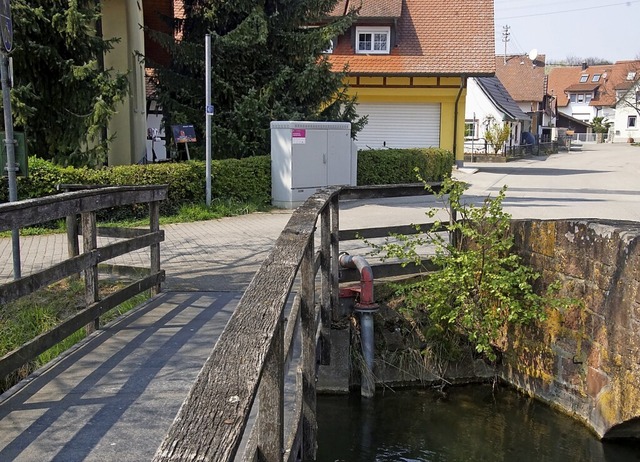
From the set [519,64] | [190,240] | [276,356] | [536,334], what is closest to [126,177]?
[190,240]

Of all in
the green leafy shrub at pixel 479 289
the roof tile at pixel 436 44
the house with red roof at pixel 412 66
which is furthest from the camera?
the house with red roof at pixel 412 66

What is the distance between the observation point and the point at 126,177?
40.2ft

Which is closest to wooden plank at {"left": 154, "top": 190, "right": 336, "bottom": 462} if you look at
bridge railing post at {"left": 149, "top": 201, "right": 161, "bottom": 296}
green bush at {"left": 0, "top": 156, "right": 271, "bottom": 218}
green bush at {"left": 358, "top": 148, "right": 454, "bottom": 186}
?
bridge railing post at {"left": 149, "top": 201, "right": 161, "bottom": 296}

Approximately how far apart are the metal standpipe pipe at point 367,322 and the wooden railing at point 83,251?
2.06 metres

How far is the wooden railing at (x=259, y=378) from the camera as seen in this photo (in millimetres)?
1368

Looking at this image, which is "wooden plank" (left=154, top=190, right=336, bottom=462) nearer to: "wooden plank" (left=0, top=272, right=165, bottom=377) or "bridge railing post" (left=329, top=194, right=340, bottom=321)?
"wooden plank" (left=0, top=272, right=165, bottom=377)

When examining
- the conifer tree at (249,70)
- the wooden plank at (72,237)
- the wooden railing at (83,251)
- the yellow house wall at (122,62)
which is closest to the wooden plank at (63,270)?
the wooden railing at (83,251)

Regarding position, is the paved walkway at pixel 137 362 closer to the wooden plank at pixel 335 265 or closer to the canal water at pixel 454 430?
the wooden plank at pixel 335 265

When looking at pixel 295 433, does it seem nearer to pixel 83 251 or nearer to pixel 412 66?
pixel 83 251

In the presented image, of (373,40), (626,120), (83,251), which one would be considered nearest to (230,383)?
(83,251)

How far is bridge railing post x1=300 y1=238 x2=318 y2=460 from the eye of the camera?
143 inches

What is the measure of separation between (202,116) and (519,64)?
5618 centimetres

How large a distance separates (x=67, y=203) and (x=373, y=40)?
23804 millimetres

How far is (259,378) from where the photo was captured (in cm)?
161
